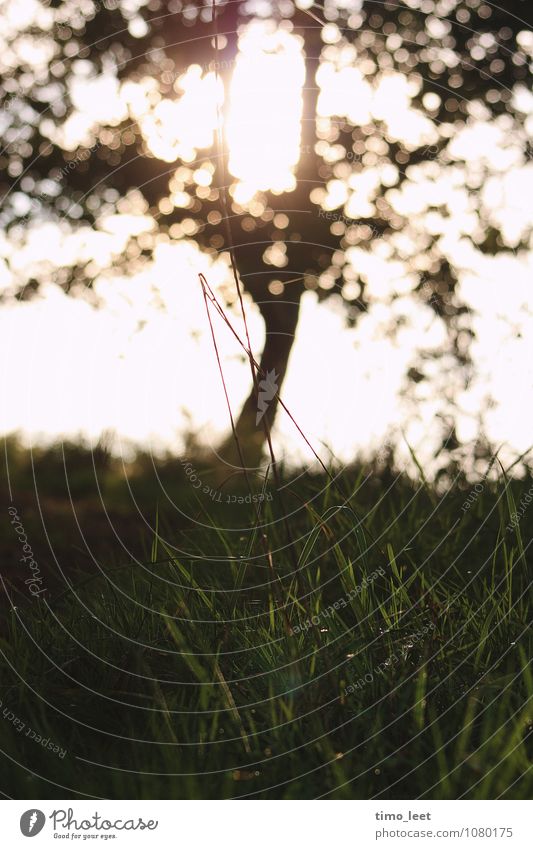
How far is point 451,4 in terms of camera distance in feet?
17.3

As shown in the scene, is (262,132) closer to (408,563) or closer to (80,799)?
(408,563)

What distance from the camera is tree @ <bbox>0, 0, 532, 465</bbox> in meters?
5.27

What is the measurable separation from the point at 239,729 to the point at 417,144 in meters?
4.58

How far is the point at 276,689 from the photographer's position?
2293mm

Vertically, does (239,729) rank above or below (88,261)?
below

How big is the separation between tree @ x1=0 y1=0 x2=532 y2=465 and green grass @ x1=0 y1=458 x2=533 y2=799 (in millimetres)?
2576

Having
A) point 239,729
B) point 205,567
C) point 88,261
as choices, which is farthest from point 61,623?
point 88,261

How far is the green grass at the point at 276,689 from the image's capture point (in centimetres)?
204
